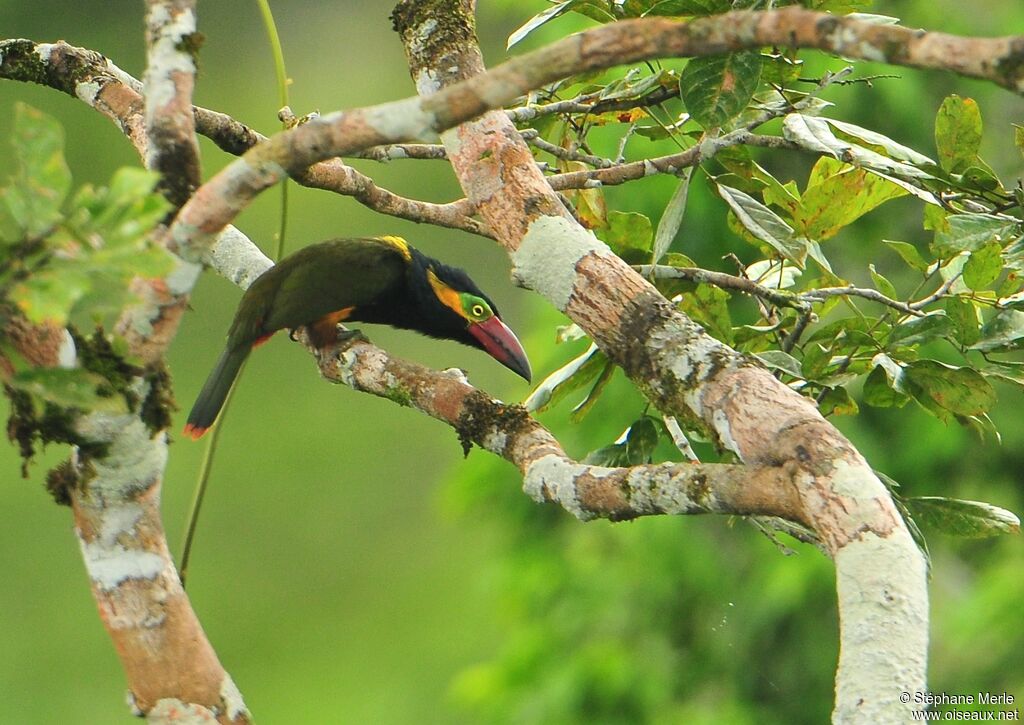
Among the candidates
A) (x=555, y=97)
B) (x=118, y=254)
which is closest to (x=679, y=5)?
(x=555, y=97)

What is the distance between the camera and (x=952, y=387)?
6.15 ft

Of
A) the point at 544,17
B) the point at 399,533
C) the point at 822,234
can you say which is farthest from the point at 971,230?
the point at 399,533

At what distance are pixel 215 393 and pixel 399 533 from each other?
26.9ft

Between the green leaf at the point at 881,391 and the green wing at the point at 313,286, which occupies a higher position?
the green wing at the point at 313,286

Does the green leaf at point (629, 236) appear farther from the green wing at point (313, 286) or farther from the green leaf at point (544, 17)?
the green wing at point (313, 286)

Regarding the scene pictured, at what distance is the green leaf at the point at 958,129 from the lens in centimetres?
182

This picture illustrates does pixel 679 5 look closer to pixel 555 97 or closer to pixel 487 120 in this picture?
pixel 487 120

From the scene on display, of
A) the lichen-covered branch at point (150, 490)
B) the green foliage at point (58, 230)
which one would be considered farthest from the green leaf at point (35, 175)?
the lichen-covered branch at point (150, 490)

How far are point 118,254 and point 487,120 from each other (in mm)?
1033

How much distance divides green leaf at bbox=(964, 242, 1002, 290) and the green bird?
1.32 meters

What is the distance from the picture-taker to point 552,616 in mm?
5199

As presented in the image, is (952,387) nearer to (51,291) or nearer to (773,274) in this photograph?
(773,274)

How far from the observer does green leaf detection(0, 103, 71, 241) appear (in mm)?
1114

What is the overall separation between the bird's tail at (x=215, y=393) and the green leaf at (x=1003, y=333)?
5.46 ft
